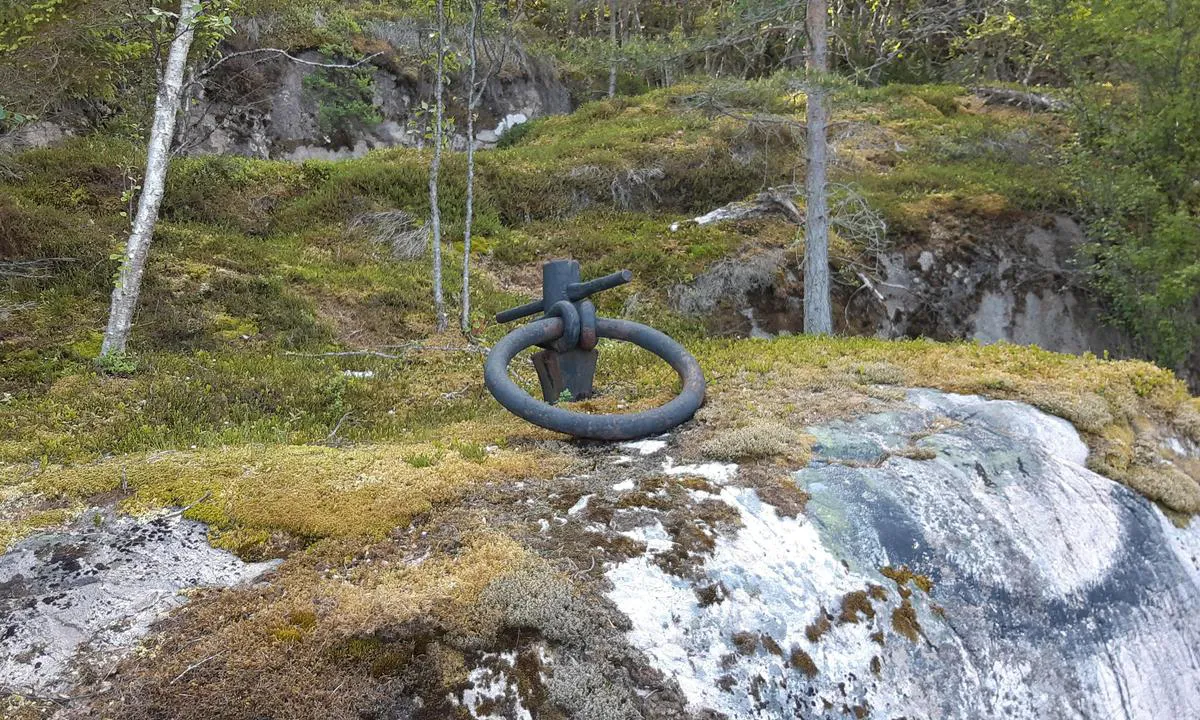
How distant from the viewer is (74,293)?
31.9 ft

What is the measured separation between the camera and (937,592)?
13.8ft

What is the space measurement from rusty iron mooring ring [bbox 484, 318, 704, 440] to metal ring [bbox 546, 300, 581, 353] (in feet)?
0.22

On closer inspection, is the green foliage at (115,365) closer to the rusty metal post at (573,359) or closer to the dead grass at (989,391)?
the rusty metal post at (573,359)

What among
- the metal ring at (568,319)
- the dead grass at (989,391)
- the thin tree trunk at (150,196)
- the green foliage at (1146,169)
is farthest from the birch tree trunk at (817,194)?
the thin tree trunk at (150,196)

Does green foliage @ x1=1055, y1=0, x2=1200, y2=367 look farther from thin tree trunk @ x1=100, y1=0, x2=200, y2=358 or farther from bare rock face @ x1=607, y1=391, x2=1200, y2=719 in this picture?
thin tree trunk @ x1=100, y1=0, x2=200, y2=358

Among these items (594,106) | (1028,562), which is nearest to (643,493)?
(1028,562)

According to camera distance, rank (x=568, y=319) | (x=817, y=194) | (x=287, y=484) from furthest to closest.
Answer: (x=817, y=194), (x=568, y=319), (x=287, y=484)

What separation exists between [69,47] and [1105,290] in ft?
62.8

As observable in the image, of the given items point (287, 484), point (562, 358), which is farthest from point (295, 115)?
point (287, 484)

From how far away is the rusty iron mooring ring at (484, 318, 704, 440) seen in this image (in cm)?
543

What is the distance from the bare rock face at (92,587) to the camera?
2.86 m

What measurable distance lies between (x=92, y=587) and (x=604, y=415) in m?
3.40

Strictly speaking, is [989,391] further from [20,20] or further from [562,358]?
[20,20]

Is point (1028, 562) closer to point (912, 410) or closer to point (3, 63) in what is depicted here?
point (912, 410)
